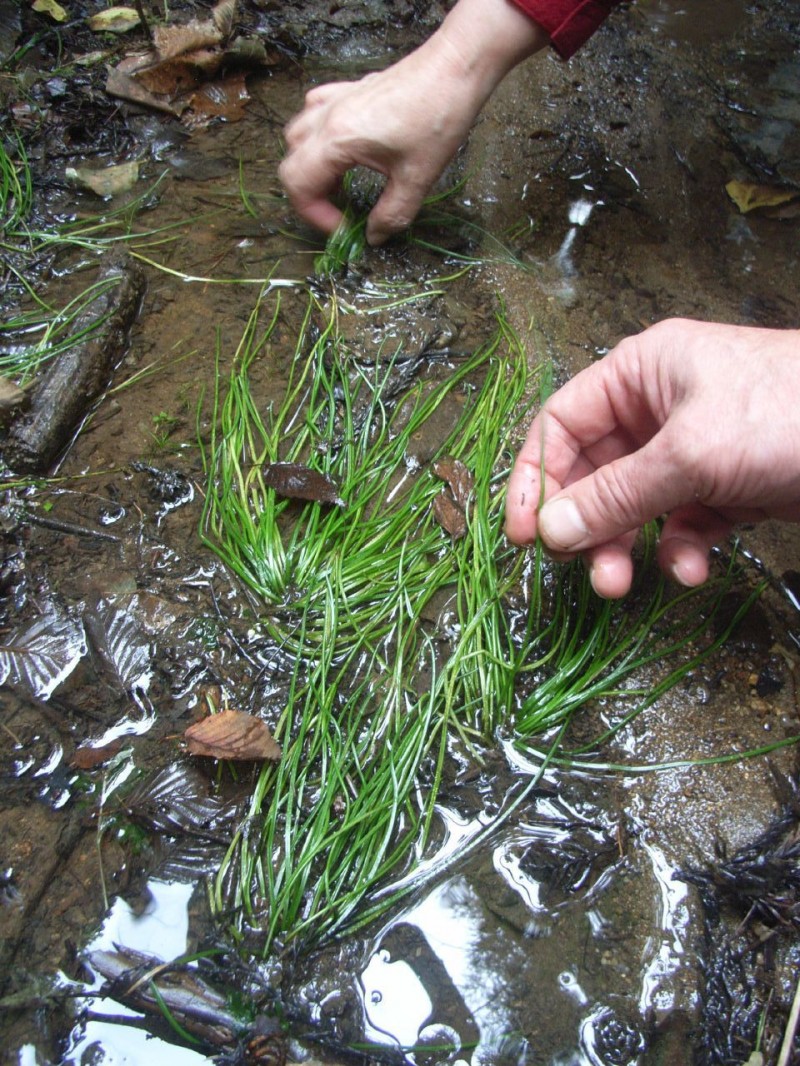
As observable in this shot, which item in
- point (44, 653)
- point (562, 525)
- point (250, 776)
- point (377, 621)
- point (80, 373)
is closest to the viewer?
point (562, 525)

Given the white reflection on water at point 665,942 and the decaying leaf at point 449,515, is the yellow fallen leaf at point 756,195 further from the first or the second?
the white reflection on water at point 665,942

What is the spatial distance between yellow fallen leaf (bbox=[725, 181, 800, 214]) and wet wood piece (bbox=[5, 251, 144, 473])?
2.29 meters

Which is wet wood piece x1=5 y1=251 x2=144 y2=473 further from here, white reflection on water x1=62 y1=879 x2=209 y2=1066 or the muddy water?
white reflection on water x1=62 y1=879 x2=209 y2=1066

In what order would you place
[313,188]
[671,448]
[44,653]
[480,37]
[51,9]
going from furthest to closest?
[51,9] → [313,188] → [480,37] → [44,653] → [671,448]

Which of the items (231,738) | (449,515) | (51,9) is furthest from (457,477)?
(51,9)

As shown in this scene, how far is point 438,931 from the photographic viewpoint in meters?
1.50

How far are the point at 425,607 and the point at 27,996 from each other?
45.3 inches

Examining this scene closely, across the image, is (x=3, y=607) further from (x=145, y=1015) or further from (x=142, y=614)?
(x=145, y=1015)

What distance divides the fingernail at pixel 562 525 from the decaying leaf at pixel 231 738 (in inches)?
29.1

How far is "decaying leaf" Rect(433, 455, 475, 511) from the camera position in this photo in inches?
80.7

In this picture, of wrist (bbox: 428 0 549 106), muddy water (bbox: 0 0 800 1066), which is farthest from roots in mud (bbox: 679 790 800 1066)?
wrist (bbox: 428 0 549 106)

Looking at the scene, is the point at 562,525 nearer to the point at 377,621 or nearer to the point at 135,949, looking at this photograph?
the point at 377,621

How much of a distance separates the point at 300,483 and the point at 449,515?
42 centimetres

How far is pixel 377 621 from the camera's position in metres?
1.86
